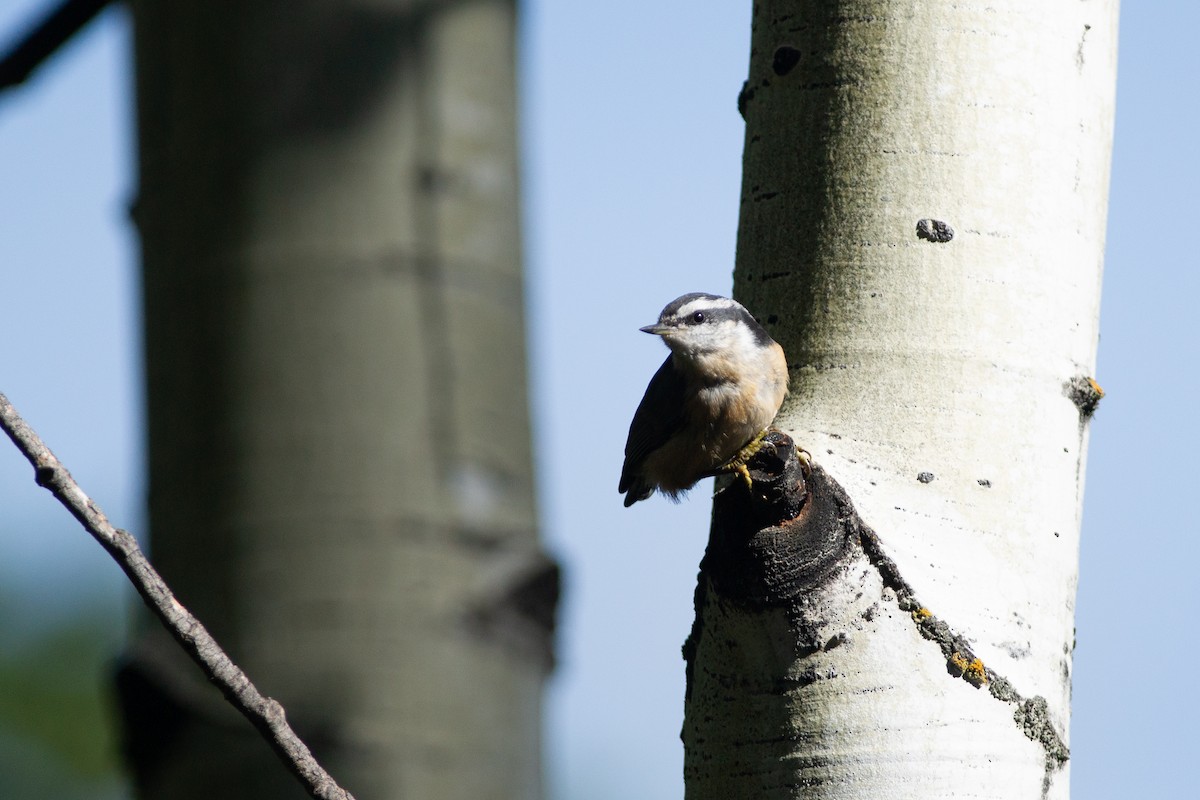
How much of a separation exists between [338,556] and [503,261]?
78 cm

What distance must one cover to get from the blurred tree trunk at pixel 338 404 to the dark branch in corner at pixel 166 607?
781mm

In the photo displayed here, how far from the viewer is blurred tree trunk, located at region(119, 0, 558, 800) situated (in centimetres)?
233

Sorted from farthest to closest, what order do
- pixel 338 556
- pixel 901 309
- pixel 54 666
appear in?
pixel 54 666 → pixel 338 556 → pixel 901 309

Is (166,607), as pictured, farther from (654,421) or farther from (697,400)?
(654,421)

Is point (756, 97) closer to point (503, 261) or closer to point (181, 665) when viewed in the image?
point (503, 261)

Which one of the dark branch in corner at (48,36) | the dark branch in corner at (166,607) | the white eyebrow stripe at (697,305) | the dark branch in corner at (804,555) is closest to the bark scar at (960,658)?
the dark branch in corner at (804,555)

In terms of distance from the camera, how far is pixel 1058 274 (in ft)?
6.84

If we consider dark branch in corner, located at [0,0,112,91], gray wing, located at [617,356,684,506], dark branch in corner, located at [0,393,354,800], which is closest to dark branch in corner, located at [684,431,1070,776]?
dark branch in corner, located at [0,393,354,800]

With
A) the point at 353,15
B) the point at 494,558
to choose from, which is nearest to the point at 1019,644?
the point at 494,558

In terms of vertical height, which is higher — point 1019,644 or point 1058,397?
point 1058,397

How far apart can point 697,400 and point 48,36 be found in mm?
2167

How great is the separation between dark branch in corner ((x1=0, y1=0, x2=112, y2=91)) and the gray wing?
2.12m

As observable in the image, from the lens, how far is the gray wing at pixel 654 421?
4.11m

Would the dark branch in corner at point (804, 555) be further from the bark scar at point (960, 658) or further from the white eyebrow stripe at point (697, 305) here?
the white eyebrow stripe at point (697, 305)
